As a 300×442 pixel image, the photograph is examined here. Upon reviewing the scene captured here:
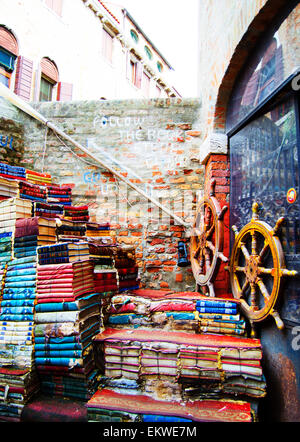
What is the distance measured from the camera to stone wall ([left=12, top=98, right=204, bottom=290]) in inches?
154

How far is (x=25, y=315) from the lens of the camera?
207 cm

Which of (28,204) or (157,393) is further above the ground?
(28,204)

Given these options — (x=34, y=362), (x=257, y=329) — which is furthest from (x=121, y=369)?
(x=257, y=329)

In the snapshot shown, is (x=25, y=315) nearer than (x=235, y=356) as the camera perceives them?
No

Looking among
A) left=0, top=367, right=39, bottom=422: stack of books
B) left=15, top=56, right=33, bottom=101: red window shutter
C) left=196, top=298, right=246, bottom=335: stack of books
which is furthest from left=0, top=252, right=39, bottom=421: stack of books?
left=15, top=56, right=33, bottom=101: red window shutter

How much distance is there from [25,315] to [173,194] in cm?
249

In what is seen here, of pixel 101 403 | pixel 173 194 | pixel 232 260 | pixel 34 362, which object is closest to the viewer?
pixel 101 403

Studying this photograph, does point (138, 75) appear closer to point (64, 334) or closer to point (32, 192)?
point (32, 192)

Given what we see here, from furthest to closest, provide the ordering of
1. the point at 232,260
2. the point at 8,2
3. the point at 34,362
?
the point at 8,2 < the point at 232,260 < the point at 34,362

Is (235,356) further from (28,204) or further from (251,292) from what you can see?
(28,204)

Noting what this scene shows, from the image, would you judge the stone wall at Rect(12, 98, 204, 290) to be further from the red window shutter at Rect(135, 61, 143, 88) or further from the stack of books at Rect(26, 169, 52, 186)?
the red window shutter at Rect(135, 61, 143, 88)

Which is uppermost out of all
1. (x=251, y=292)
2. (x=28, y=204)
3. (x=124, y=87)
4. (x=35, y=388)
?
(x=124, y=87)

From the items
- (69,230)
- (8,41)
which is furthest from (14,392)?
(8,41)

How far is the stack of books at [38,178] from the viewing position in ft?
12.6
